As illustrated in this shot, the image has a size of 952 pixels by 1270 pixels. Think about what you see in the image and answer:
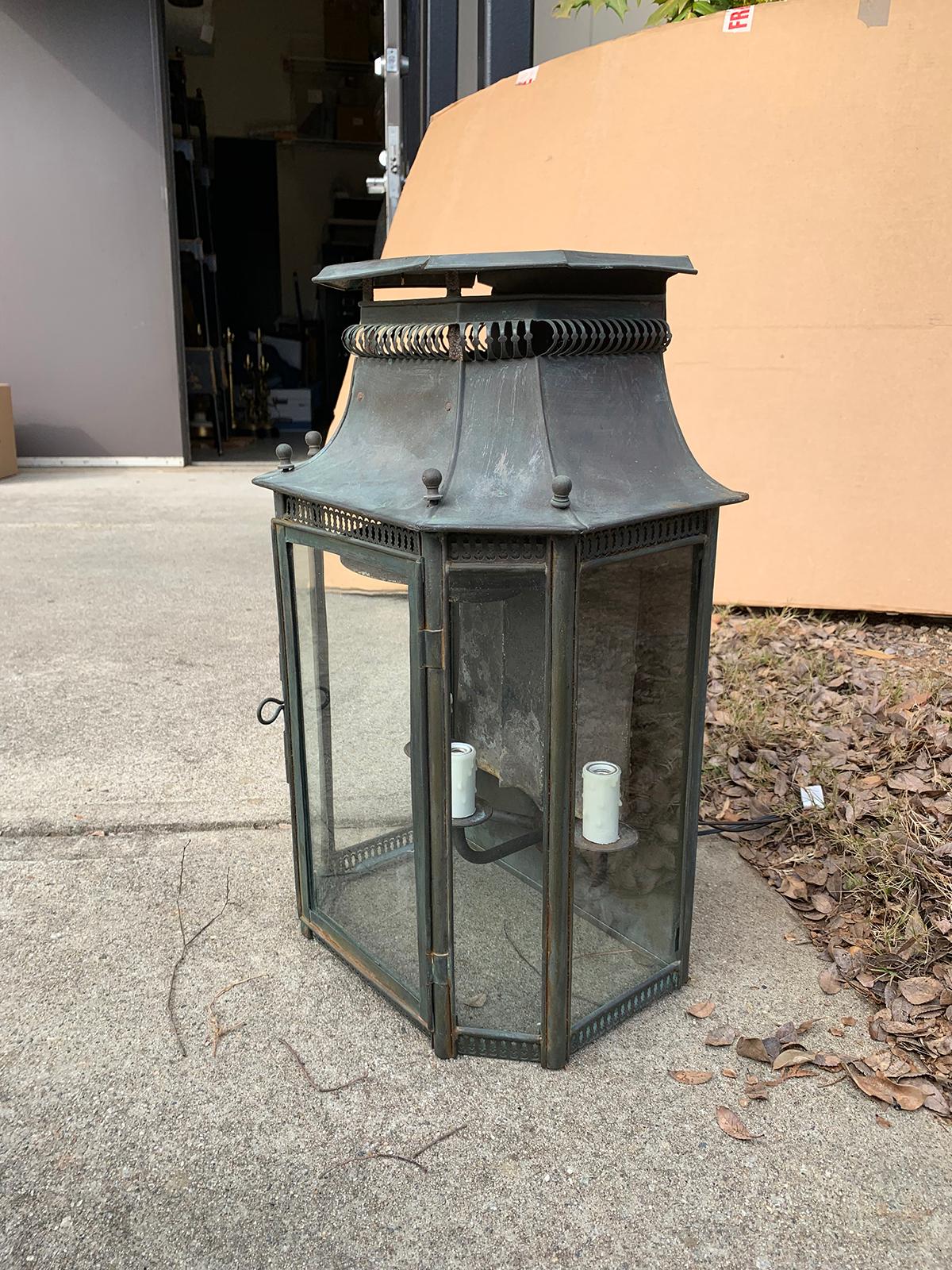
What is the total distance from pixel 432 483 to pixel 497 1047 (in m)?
1.18

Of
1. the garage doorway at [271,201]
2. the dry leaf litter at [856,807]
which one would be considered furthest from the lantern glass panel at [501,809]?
the garage doorway at [271,201]

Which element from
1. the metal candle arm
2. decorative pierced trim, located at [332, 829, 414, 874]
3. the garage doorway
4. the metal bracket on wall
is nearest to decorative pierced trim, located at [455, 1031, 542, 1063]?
the metal candle arm

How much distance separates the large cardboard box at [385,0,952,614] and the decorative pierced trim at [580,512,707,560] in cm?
254

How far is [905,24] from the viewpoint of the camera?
12.8 feet

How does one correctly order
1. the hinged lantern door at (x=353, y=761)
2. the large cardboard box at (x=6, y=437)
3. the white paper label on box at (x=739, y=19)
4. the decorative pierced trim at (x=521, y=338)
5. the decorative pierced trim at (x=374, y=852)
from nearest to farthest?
the decorative pierced trim at (x=521, y=338)
the hinged lantern door at (x=353, y=761)
the decorative pierced trim at (x=374, y=852)
the white paper label on box at (x=739, y=19)
the large cardboard box at (x=6, y=437)

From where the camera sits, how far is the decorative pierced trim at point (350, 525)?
1750mm

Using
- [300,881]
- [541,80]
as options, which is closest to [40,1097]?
[300,881]

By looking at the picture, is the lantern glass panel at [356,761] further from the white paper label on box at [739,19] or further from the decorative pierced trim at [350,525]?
the white paper label on box at [739,19]

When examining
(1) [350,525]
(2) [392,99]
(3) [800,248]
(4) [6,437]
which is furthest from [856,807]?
(4) [6,437]

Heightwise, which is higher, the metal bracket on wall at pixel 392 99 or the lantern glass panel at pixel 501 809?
the metal bracket on wall at pixel 392 99

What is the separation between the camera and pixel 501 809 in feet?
7.49

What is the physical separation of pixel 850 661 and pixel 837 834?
52.0 inches

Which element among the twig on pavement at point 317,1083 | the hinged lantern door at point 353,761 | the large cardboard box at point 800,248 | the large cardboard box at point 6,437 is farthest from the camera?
the large cardboard box at point 6,437

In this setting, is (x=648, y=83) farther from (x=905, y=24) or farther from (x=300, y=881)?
(x=300, y=881)
